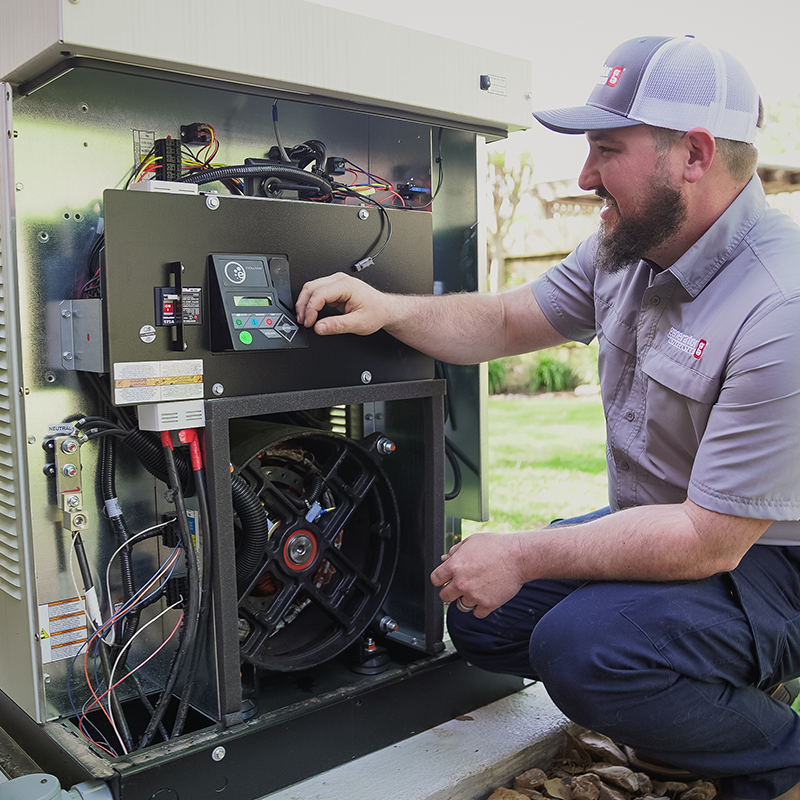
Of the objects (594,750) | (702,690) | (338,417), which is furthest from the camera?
(338,417)

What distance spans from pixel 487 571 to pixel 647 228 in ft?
2.38

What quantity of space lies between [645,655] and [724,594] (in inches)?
7.9

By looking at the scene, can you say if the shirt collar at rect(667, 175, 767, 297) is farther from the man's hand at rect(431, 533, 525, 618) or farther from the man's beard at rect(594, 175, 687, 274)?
the man's hand at rect(431, 533, 525, 618)

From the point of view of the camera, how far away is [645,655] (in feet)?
4.65

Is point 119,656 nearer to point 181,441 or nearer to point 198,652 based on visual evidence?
point 198,652

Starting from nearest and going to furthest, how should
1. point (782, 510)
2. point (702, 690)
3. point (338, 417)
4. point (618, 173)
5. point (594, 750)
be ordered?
point (782, 510)
point (702, 690)
point (618, 173)
point (594, 750)
point (338, 417)

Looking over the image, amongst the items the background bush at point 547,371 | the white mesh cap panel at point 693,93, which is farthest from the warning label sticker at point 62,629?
the background bush at point 547,371

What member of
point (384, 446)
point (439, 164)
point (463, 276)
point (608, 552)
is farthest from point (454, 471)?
point (439, 164)

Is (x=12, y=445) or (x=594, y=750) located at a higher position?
(x=12, y=445)

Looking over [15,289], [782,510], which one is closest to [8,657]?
[15,289]

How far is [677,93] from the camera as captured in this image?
1501 mm

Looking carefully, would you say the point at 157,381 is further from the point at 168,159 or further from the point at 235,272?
the point at 168,159

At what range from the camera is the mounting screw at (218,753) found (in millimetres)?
1417

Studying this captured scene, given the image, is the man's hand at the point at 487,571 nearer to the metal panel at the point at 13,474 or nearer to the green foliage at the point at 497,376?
the metal panel at the point at 13,474
